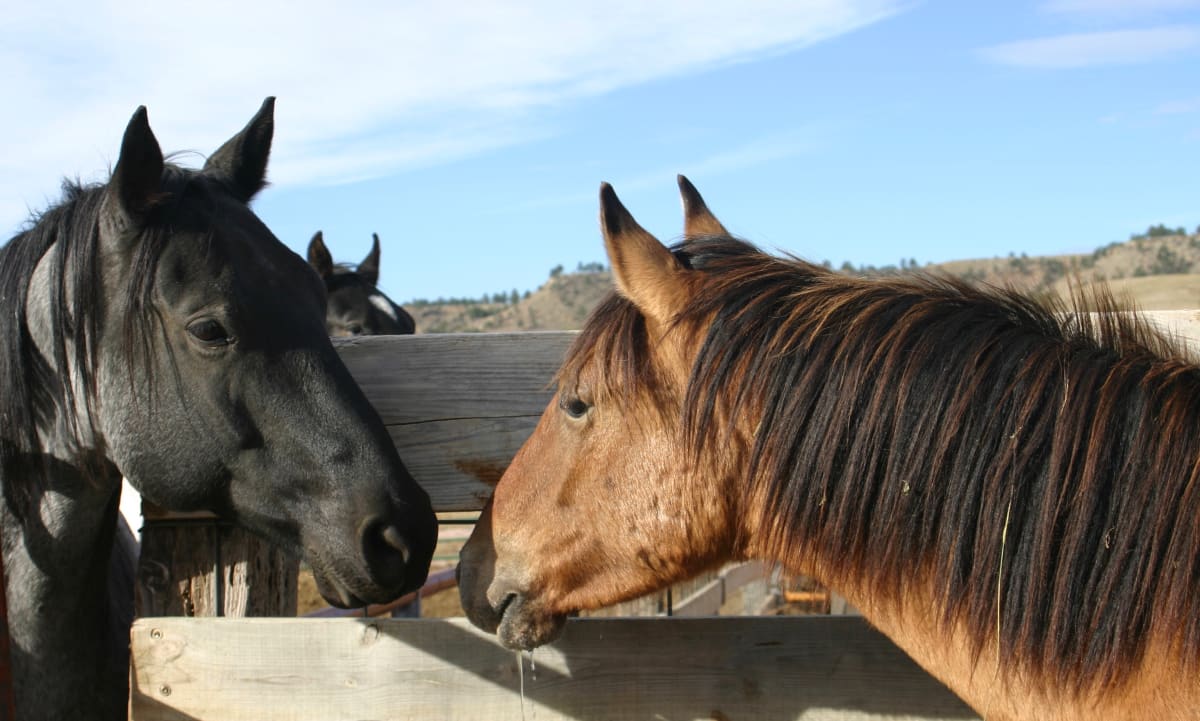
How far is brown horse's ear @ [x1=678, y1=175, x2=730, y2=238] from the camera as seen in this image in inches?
109

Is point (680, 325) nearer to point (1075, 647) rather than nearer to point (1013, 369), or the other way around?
point (1013, 369)

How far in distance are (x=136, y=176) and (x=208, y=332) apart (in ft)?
1.62


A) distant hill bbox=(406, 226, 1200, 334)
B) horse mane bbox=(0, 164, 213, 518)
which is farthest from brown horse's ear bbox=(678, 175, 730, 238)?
distant hill bbox=(406, 226, 1200, 334)

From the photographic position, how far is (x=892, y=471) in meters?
2.00

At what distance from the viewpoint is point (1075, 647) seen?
1.85 meters

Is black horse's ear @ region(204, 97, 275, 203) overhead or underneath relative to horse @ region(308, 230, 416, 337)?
overhead

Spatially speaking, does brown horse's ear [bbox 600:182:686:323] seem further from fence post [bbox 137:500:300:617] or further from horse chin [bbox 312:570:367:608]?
fence post [bbox 137:500:300:617]

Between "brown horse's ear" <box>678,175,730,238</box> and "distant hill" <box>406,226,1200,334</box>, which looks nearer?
"brown horse's ear" <box>678,175,730,238</box>

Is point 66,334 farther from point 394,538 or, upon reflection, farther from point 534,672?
point 534,672

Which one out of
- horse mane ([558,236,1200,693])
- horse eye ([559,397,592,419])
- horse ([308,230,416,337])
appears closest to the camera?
horse mane ([558,236,1200,693])

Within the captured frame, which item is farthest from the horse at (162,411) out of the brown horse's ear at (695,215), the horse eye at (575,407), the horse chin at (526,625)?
the brown horse's ear at (695,215)

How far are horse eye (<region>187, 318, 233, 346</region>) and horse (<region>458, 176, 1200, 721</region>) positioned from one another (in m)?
0.91

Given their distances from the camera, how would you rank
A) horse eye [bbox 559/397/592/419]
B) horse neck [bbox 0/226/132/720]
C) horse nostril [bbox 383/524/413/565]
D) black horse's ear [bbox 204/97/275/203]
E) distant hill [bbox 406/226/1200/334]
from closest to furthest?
1. horse eye [bbox 559/397/592/419]
2. horse nostril [bbox 383/524/413/565]
3. horse neck [bbox 0/226/132/720]
4. black horse's ear [bbox 204/97/275/203]
5. distant hill [bbox 406/226/1200/334]

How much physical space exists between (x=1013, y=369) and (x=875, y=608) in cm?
61
